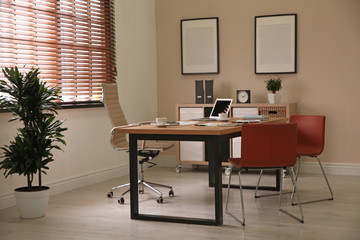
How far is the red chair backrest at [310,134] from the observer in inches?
199

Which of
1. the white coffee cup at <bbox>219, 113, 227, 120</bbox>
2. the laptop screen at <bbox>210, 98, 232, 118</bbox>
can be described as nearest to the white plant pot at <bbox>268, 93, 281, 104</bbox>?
the laptop screen at <bbox>210, 98, 232, 118</bbox>

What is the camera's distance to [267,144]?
4082 millimetres

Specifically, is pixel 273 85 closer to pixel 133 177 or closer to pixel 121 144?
pixel 121 144

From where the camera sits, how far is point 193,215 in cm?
448

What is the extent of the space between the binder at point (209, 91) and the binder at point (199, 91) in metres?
0.05

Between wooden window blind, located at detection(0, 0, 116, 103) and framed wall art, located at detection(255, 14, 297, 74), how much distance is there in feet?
6.29

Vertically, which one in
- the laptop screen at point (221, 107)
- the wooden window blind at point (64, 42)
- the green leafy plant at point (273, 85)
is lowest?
the laptop screen at point (221, 107)

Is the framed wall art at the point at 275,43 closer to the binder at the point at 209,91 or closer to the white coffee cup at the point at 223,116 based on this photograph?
the binder at the point at 209,91

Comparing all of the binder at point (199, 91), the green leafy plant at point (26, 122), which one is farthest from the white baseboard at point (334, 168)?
the green leafy plant at point (26, 122)

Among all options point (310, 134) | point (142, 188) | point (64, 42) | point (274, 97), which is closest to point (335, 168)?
point (274, 97)

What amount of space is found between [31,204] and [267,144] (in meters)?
2.11

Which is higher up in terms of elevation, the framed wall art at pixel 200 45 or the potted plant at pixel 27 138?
the framed wall art at pixel 200 45

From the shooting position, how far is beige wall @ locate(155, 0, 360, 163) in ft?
21.1

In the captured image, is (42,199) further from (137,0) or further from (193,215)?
(137,0)
